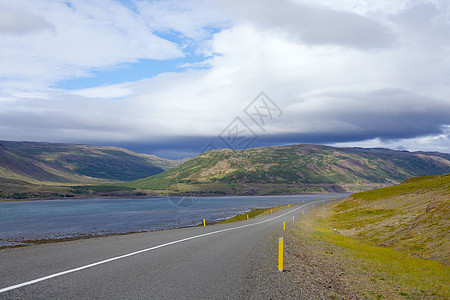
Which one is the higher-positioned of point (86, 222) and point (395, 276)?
point (395, 276)

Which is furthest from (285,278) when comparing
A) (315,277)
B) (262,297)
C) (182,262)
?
(182,262)

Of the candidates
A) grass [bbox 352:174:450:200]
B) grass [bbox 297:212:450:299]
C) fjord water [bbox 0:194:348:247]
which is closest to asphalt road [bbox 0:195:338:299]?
grass [bbox 297:212:450:299]

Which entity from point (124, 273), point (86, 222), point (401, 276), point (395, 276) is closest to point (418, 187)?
point (401, 276)

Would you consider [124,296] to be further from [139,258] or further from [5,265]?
[5,265]

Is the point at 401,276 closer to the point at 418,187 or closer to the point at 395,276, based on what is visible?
the point at 395,276

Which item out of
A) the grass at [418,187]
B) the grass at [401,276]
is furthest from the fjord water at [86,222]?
the grass at [401,276]

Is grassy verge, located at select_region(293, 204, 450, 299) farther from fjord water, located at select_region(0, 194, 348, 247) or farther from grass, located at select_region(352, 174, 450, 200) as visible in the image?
fjord water, located at select_region(0, 194, 348, 247)

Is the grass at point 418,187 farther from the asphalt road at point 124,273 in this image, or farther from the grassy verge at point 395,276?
the asphalt road at point 124,273

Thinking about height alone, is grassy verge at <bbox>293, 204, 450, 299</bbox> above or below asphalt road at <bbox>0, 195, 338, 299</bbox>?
below

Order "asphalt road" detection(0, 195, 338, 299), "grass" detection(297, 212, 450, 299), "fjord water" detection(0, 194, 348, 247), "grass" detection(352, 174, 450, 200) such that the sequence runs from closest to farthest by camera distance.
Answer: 1. "asphalt road" detection(0, 195, 338, 299)
2. "grass" detection(297, 212, 450, 299)
3. "fjord water" detection(0, 194, 348, 247)
4. "grass" detection(352, 174, 450, 200)

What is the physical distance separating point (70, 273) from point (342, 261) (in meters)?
16.3

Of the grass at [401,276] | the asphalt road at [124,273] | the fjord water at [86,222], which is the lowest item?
the fjord water at [86,222]

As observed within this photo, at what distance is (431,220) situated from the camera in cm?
3459

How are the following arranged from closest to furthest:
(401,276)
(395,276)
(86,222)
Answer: (395,276) → (401,276) → (86,222)
